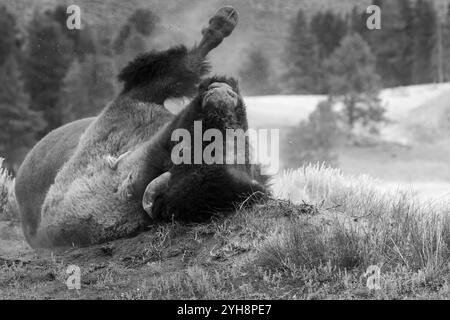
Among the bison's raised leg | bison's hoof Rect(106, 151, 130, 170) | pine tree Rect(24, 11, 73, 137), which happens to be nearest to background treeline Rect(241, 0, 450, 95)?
pine tree Rect(24, 11, 73, 137)

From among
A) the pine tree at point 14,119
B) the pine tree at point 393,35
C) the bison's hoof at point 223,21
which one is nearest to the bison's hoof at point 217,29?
the bison's hoof at point 223,21

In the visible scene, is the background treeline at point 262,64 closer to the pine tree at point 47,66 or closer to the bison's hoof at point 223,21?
the pine tree at point 47,66

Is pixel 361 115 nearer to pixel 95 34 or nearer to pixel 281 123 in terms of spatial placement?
pixel 281 123

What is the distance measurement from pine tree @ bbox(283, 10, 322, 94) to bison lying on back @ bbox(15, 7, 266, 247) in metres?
47.4

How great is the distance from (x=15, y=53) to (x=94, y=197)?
34.4 metres

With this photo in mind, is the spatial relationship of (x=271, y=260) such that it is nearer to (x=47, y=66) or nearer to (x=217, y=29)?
(x=217, y=29)

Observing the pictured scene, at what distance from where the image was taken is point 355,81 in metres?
47.4

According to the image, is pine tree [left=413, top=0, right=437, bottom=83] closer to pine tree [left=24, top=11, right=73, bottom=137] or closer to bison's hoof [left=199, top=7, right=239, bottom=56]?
pine tree [left=24, top=11, right=73, bottom=137]

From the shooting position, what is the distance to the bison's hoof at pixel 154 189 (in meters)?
5.77

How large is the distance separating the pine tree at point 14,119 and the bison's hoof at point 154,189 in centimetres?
2651

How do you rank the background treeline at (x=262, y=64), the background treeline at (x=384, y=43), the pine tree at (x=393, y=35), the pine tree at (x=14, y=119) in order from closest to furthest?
the background treeline at (x=262, y=64)
the pine tree at (x=14, y=119)
the background treeline at (x=384, y=43)
the pine tree at (x=393, y=35)

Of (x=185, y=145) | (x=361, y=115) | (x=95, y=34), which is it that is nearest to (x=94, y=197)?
(x=185, y=145)

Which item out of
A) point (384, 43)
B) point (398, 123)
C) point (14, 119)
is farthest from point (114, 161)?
point (398, 123)

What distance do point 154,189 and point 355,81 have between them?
42938mm
